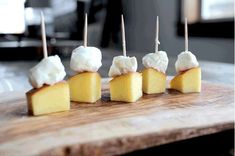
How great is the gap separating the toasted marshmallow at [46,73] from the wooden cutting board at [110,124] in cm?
7

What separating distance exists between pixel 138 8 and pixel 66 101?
2.89 meters

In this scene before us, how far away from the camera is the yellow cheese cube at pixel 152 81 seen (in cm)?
92

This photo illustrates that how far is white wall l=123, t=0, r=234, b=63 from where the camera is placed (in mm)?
2490

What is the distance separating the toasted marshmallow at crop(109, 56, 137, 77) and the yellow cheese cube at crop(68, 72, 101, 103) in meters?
0.05

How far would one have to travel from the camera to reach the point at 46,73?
2.33 feet

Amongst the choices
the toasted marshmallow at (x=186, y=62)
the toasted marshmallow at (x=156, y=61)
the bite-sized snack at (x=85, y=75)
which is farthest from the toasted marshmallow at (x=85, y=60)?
the toasted marshmallow at (x=186, y=62)

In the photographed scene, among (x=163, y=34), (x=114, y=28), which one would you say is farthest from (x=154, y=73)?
(x=114, y=28)

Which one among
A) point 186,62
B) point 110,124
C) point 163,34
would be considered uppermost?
point 163,34

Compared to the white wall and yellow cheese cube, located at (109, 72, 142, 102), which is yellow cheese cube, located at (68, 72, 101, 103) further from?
the white wall

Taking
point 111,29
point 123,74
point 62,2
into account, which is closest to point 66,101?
point 123,74

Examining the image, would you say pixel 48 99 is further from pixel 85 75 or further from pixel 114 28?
pixel 114 28

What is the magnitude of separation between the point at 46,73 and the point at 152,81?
0.34m

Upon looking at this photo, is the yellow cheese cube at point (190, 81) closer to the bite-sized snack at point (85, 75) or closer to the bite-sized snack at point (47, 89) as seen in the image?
the bite-sized snack at point (85, 75)

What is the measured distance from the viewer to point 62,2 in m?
2.90
